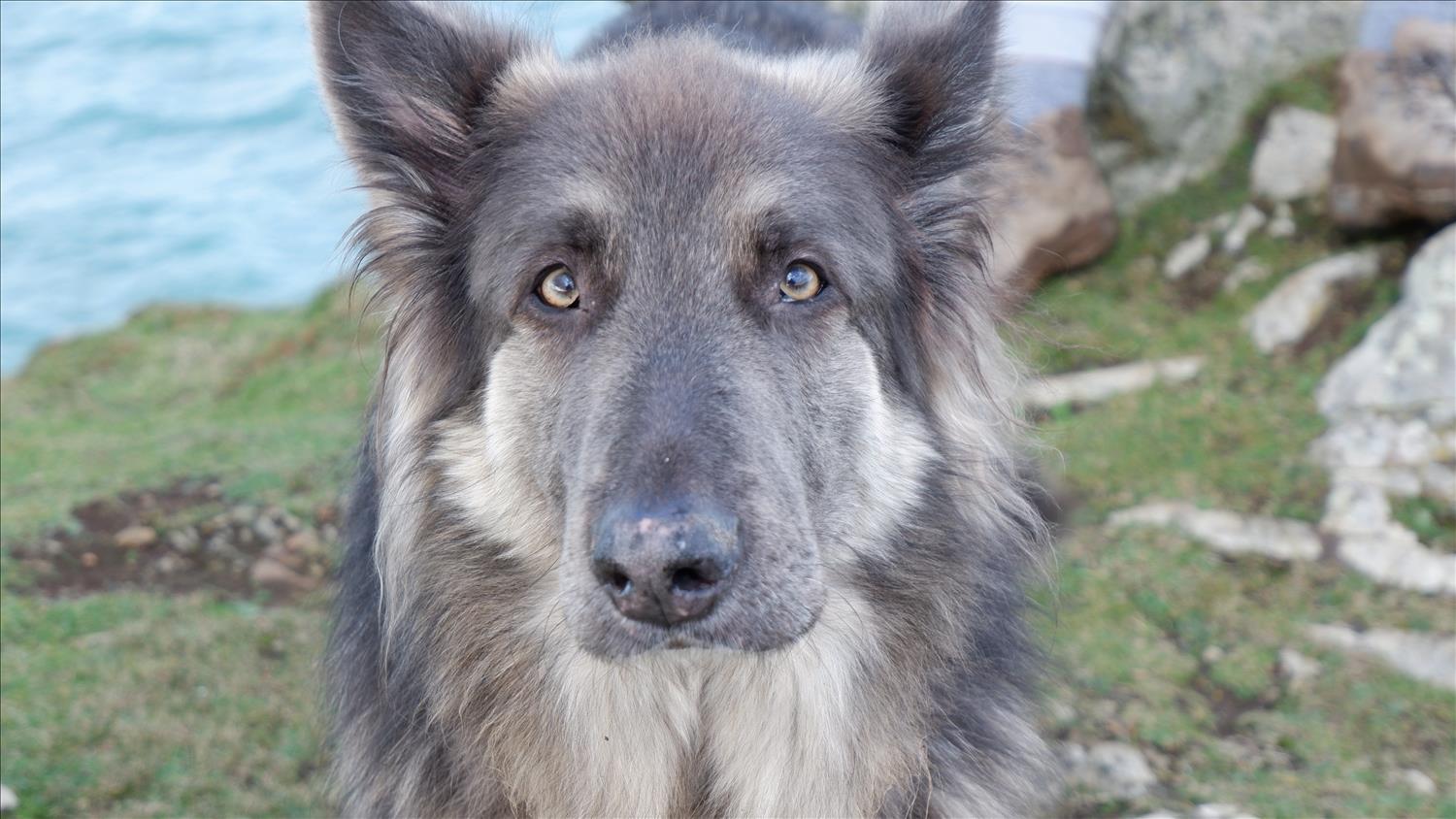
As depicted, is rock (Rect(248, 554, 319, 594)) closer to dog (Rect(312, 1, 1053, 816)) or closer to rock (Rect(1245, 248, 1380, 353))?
dog (Rect(312, 1, 1053, 816))

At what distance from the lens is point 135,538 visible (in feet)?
18.8

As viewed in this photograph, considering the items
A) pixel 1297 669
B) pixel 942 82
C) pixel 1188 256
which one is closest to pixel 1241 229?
pixel 1188 256

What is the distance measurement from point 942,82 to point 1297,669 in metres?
2.88

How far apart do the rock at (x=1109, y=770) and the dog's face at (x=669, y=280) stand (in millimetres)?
1585

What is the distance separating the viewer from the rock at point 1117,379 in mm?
6727

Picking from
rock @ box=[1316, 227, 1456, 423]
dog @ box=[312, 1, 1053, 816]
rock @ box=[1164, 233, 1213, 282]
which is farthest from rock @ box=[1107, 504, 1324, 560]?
dog @ box=[312, 1, 1053, 816]

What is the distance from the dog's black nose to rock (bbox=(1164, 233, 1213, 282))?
18.0 ft

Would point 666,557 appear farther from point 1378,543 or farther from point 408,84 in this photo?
point 1378,543

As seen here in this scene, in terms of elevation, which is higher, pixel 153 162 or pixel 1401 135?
pixel 1401 135

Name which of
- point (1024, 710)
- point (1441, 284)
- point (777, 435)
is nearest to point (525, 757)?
point (777, 435)

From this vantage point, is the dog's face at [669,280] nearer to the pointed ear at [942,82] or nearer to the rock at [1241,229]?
the pointed ear at [942,82]

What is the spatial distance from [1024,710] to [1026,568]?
42 cm

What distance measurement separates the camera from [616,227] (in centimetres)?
313

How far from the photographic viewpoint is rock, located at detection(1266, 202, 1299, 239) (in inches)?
283
